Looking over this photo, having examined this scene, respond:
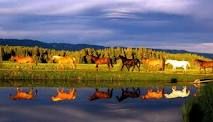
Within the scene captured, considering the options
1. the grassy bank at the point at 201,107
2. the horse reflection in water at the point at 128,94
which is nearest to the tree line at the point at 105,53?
the horse reflection in water at the point at 128,94

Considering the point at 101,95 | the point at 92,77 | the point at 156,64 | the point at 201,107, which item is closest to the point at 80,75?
the point at 92,77

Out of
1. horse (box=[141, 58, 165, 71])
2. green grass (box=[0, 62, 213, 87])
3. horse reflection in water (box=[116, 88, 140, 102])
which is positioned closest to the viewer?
horse reflection in water (box=[116, 88, 140, 102])

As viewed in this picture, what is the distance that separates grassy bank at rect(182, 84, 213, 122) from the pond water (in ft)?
26.9

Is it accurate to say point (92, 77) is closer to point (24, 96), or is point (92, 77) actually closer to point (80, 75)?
point (80, 75)

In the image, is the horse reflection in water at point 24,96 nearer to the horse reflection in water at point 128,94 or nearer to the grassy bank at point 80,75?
the horse reflection in water at point 128,94

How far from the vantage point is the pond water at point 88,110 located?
79.6ft

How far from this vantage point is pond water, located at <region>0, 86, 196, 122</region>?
24266mm

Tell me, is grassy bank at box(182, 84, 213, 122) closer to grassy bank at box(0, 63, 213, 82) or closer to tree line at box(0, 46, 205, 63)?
grassy bank at box(0, 63, 213, 82)

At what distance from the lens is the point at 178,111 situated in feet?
91.2

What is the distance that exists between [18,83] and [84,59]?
29629 mm

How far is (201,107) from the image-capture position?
15352 mm

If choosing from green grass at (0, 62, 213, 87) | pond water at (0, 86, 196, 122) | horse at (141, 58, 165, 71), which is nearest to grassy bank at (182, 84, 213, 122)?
pond water at (0, 86, 196, 122)

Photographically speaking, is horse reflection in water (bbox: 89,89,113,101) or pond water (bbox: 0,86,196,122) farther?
horse reflection in water (bbox: 89,89,113,101)

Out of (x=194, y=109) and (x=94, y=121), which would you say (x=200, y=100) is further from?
(x=94, y=121)
